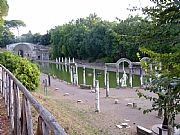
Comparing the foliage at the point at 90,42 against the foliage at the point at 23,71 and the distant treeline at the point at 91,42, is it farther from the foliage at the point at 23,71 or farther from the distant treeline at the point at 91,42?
the foliage at the point at 23,71

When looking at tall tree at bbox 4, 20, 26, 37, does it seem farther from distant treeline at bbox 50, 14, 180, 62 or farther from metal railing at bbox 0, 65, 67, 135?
metal railing at bbox 0, 65, 67, 135

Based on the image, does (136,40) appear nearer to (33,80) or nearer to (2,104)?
(2,104)

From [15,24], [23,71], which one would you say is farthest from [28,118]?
[15,24]

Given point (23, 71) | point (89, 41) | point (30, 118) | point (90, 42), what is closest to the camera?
point (30, 118)

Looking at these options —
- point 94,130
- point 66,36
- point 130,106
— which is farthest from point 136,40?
point 66,36

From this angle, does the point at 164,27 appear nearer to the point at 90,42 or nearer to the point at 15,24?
the point at 90,42

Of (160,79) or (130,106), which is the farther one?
(130,106)

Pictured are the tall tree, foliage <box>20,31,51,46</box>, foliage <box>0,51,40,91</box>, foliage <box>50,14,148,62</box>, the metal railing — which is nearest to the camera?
the metal railing

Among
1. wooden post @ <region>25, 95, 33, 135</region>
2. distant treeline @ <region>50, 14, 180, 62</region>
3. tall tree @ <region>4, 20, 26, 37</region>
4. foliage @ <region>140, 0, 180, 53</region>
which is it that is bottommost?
wooden post @ <region>25, 95, 33, 135</region>

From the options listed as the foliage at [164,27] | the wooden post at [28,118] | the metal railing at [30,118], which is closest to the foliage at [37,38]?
the metal railing at [30,118]

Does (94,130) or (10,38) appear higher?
(10,38)

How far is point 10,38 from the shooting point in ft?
250

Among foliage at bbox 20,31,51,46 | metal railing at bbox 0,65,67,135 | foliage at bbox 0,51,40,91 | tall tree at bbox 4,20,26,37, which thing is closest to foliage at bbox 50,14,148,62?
foliage at bbox 20,31,51,46

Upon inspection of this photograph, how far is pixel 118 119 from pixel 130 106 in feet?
10.6
